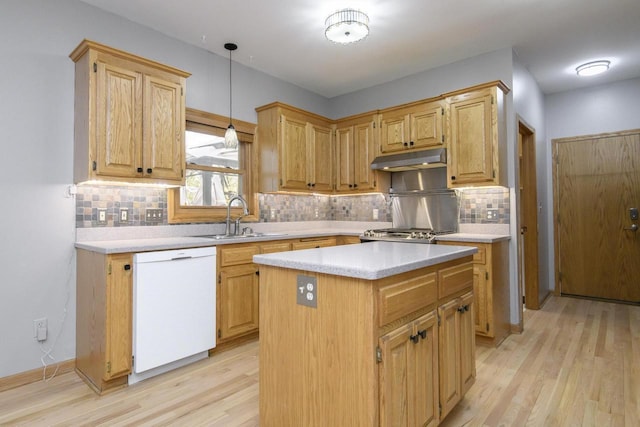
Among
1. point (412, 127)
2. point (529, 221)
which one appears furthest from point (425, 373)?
point (529, 221)

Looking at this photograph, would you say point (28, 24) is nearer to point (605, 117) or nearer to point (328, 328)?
point (328, 328)

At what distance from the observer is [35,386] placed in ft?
8.02

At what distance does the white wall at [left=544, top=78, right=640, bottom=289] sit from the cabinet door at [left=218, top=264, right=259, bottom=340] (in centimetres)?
414

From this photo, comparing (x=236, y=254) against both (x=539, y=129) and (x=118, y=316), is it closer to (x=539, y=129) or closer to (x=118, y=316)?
(x=118, y=316)

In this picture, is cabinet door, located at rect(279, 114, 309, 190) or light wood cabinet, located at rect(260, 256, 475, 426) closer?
light wood cabinet, located at rect(260, 256, 475, 426)

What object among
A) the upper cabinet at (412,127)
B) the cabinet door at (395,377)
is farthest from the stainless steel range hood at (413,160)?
the cabinet door at (395,377)

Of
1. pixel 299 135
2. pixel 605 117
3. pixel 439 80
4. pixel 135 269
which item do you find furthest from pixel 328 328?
pixel 605 117

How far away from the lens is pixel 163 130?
9.53 ft

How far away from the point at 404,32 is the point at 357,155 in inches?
62.7

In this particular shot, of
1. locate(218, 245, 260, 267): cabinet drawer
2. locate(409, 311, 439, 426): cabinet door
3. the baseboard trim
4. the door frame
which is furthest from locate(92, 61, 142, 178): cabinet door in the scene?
the door frame

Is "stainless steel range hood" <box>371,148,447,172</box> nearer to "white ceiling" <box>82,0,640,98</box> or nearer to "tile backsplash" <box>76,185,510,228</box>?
"tile backsplash" <box>76,185,510,228</box>

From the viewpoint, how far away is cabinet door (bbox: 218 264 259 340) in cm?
302

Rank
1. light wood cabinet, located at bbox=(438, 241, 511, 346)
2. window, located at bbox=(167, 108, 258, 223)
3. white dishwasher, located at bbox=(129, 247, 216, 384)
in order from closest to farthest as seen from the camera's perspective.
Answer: white dishwasher, located at bbox=(129, 247, 216, 384)
light wood cabinet, located at bbox=(438, 241, 511, 346)
window, located at bbox=(167, 108, 258, 223)

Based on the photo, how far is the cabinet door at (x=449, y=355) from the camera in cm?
181
